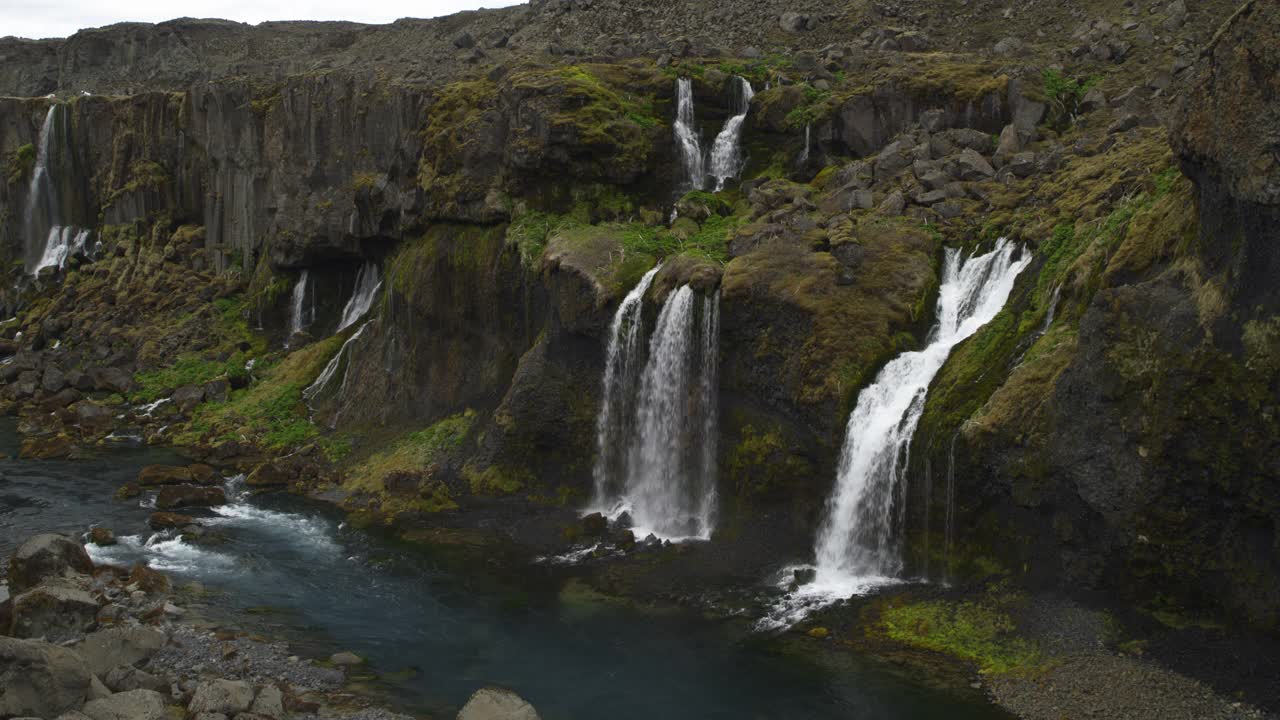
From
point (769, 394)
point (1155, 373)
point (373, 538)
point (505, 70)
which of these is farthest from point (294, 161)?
point (1155, 373)

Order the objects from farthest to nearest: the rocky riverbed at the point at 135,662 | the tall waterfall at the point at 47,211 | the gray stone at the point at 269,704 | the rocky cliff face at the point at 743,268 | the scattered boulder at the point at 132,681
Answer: the tall waterfall at the point at 47,211 → the rocky cliff face at the point at 743,268 → the scattered boulder at the point at 132,681 → the gray stone at the point at 269,704 → the rocky riverbed at the point at 135,662

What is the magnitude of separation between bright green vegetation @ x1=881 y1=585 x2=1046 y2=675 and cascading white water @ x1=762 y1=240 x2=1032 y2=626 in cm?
170

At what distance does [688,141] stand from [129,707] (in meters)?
28.5

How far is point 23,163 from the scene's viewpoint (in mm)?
62750

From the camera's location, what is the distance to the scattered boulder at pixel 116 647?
715 inches

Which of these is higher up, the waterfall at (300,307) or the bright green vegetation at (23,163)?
the bright green vegetation at (23,163)

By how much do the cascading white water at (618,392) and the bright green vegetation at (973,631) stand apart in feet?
33.9

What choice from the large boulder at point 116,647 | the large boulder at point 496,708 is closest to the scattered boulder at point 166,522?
the large boulder at point 116,647

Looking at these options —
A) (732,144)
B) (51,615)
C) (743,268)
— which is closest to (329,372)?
(732,144)

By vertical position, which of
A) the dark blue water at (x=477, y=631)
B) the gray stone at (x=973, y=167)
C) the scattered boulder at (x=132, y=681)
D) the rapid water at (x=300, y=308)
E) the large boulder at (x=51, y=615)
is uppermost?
the gray stone at (x=973, y=167)

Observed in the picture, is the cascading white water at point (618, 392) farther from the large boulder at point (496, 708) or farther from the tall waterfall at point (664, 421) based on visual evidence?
the large boulder at point (496, 708)

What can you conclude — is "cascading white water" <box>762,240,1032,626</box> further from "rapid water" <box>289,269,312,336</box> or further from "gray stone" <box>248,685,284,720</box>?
"rapid water" <box>289,269,312,336</box>

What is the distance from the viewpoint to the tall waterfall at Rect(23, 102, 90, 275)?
61656 millimetres

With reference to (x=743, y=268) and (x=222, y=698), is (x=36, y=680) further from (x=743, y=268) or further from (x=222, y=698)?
(x=743, y=268)
